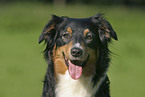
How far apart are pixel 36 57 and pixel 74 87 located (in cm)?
1076

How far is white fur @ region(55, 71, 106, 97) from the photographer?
574 cm

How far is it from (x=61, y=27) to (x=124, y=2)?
3570cm

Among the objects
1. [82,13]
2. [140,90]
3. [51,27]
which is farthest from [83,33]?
[82,13]

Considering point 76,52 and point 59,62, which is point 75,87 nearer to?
point 59,62

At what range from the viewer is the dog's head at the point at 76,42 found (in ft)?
18.5

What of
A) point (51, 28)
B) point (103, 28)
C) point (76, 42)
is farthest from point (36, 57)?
point (76, 42)

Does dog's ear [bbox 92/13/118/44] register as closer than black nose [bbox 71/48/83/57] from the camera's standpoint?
No

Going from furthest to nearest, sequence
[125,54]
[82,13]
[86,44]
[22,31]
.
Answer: [82,13] < [22,31] < [125,54] < [86,44]

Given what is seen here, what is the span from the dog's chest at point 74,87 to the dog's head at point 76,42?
12cm

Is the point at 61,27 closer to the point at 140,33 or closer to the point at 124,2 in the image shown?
the point at 140,33

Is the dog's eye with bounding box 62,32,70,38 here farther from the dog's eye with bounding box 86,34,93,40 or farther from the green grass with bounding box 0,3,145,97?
the green grass with bounding box 0,3,145,97

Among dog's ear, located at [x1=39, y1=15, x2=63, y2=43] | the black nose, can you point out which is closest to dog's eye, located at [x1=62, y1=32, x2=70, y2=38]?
dog's ear, located at [x1=39, y1=15, x2=63, y2=43]

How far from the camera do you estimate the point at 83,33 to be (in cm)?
577

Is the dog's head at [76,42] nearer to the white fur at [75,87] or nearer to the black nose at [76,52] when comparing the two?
the black nose at [76,52]
